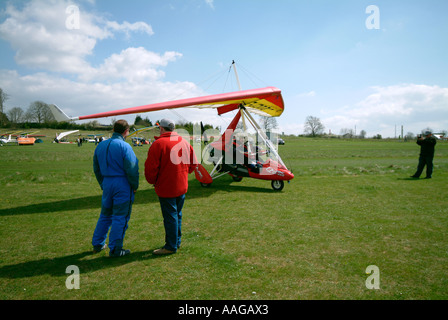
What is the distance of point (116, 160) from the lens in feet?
13.1

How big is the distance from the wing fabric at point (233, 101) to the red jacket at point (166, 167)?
2747mm

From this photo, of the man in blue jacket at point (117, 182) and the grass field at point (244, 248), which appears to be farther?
the man in blue jacket at point (117, 182)

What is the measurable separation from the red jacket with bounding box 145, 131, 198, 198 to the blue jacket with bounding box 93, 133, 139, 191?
0.85 ft

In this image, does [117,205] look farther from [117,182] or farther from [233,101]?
[233,101]

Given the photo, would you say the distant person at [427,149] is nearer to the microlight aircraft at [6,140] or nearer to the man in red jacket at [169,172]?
the man in red jacket at [169,172]

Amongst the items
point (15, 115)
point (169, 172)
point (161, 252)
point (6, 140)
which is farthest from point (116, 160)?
point (15, 115)

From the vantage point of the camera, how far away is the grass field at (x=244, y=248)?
10.4 feet

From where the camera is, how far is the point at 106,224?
14.0ft

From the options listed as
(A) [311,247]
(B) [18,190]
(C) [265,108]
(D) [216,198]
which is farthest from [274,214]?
(B) [18,190]

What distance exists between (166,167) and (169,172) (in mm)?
98

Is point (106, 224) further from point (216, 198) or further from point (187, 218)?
point (216, 198)

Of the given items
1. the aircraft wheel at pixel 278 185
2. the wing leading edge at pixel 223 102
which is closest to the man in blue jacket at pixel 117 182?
the wing leading edge at pixel 223 102

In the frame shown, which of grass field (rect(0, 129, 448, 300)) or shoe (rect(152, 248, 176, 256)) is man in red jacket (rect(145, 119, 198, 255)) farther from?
grass field (rect(0, 129, 448, 300))
